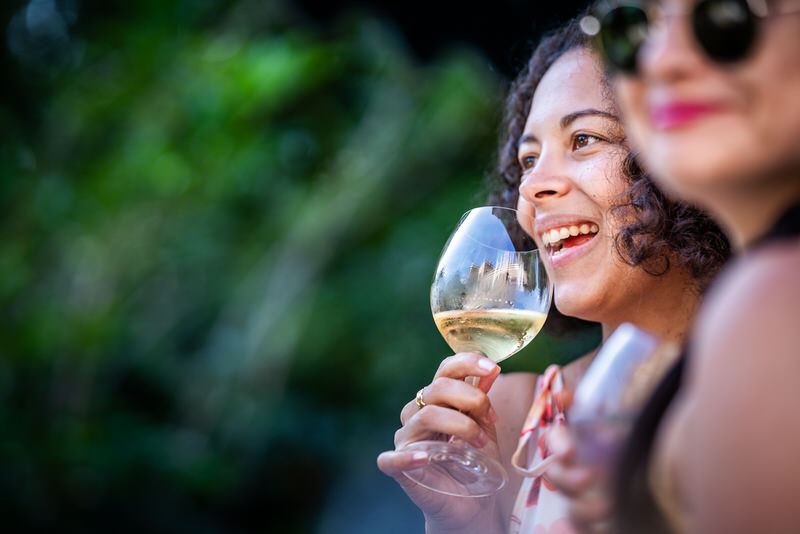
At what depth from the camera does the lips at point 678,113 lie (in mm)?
770

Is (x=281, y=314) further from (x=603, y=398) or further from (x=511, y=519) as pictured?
(x=603, y=398)

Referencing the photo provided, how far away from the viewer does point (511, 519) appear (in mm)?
2100

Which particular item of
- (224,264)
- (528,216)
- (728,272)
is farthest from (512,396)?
(224,264)

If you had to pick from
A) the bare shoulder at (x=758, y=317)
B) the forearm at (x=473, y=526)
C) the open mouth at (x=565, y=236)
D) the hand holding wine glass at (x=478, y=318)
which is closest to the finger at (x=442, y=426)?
the hand holding wine glass at (x=478, y=318)

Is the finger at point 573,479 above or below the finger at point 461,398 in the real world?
below

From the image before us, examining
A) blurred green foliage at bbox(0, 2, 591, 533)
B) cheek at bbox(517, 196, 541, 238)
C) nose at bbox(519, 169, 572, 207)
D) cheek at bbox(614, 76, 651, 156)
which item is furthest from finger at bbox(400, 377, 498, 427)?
blurred green foliage at bbox(0, 2, 591, 533)

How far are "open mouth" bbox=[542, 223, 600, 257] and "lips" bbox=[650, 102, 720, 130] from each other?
113 centimetres

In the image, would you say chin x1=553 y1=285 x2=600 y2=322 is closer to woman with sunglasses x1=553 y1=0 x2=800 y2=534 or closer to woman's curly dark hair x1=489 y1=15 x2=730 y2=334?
woman's curly dark hair x1=489 y1=15 x2=730 y2=334

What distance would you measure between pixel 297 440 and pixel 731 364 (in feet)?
22.8

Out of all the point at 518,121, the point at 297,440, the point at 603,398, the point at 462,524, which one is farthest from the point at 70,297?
the point at 603,398

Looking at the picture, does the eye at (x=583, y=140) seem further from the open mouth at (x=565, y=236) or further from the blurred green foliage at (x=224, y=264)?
the blurred green foliage at (x=224, y=264)

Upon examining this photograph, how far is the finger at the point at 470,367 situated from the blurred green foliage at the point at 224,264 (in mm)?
4358

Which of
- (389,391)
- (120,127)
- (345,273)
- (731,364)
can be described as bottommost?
(731,364)

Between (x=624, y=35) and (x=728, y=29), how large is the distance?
16cm
